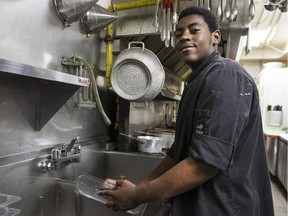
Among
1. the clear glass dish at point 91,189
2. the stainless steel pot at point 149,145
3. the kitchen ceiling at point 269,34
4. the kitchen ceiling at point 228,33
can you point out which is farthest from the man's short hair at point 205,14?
the kitchen ceiling at point 269,34

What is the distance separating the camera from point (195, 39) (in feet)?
2.75

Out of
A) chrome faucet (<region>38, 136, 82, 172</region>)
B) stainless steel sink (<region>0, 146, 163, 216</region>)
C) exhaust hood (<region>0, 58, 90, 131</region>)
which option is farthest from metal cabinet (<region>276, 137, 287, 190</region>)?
exhaust hood (<region>0, 58, 90, 131</region>)

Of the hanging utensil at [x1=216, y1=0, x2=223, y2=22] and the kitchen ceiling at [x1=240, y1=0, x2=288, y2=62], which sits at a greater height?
the kitchen ceiling at [x1=240, y1=0, x2=288, y2=62]

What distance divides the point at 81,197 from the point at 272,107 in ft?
16.6

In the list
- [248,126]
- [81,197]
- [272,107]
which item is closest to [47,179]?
[81,197]

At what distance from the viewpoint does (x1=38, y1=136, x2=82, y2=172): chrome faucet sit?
1175 millimetres

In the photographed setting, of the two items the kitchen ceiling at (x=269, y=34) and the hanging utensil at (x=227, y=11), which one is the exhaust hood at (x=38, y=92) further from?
the kitchen ceiling at (x=269, y=34)

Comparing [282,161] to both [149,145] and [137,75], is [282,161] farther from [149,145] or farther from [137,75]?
[137,75]

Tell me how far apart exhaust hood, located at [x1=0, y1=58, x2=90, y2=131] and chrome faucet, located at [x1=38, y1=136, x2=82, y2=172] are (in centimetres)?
16

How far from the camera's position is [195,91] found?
0.80 metres

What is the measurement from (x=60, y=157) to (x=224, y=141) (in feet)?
2.88

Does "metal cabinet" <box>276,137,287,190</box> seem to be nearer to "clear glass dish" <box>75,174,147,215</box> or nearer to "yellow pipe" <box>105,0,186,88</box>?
"yellow pipe" <box>105,0,186,88</box>

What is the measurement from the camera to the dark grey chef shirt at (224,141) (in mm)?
688

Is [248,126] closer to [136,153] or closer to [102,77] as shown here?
[136,153]
